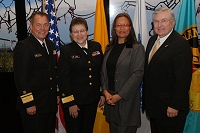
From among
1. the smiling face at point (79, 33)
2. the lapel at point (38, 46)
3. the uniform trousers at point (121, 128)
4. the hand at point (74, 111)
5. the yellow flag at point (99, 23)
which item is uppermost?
the yellow flag at point (99, 23)

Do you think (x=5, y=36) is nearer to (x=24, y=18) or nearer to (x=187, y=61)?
(x=24, y=18)

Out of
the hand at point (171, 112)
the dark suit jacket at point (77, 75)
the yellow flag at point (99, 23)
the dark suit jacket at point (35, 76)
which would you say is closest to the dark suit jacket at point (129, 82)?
the dark suit jacket at point (77, 75)

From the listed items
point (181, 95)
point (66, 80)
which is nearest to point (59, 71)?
point (66, 80)

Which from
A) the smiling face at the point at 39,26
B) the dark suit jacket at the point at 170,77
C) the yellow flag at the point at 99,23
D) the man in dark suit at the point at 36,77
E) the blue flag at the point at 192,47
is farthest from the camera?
the yellow flag at the point at 99,23

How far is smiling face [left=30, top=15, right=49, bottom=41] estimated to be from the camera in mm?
→ 1757

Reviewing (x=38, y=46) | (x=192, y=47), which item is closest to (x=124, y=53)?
(x=38, y=46)

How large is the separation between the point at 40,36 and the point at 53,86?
18.9 inches

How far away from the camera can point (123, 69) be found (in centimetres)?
185

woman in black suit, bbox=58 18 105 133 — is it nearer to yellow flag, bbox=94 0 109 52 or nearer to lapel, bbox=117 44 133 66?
lapel, bbox=117 44 133 66

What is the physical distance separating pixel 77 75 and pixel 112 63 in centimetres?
36

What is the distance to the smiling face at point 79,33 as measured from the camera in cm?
186

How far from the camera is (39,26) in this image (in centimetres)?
176

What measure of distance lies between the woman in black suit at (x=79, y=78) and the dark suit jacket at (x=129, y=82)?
0.24 metres

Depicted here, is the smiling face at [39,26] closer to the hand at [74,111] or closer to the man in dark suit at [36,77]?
the man in dark suit at [36,77]
